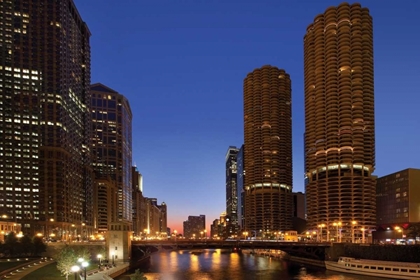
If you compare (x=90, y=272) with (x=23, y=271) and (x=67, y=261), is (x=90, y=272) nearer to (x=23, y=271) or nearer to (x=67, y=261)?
(x=23, y=271)

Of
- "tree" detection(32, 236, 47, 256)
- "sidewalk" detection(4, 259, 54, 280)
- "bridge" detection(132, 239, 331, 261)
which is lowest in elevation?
"bridge" detection(132, 239, 331, 261)

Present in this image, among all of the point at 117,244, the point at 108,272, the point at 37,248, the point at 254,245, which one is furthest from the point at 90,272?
the point at 254,245

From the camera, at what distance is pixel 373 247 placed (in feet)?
437

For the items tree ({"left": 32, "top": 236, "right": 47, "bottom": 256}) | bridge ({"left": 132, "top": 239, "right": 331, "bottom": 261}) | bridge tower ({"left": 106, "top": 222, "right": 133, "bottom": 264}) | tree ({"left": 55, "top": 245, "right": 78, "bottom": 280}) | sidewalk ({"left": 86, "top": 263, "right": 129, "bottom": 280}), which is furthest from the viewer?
bridge ({"left": 132, "top": 239, "right": 331, "bottom": 261})

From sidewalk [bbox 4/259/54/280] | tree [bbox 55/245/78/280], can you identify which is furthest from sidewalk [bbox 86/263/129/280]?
sidewalk [bbox 4/259/54/280]

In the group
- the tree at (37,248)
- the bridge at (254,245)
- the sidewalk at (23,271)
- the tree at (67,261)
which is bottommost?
the bridge at (254,245)

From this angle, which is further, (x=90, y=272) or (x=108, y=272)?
(x=108, y=272)

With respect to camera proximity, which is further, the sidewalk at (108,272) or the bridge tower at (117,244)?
the bridge tower at (117,244)

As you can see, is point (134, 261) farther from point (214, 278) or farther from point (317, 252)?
point (317, 252)

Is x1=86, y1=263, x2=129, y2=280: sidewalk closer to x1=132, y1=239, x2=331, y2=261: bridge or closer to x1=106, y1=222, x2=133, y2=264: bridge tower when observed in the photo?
x1=106, y1=222, x2=133, y2=264: bridge tower

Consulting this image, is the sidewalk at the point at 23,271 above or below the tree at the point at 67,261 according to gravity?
below

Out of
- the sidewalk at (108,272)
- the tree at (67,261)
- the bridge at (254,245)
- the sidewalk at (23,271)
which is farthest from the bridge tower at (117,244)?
the tree at (67,261)

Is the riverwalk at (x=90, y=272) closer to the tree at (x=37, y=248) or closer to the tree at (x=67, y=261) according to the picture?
the tree at (x=67, y=261)

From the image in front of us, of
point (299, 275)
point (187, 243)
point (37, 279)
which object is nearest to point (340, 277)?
point (299, 275)
